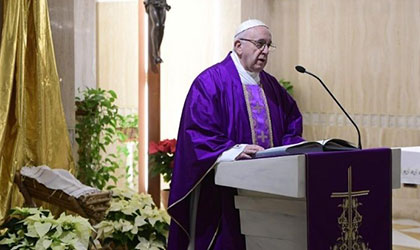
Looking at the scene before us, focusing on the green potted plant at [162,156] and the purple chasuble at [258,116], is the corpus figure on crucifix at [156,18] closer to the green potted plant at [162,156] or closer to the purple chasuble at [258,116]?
the green potted plant at [162,156]

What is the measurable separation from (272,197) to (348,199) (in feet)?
1.11

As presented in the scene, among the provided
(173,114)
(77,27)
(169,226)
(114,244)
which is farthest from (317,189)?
(173,114)

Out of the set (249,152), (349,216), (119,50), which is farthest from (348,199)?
(119,50)

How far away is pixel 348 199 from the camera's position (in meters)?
3.09

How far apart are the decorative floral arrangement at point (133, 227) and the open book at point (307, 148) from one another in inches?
48.3

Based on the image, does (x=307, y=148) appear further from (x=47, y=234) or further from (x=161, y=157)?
(x=161, y=157)

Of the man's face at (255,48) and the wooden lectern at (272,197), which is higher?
the man's face at (255,48)

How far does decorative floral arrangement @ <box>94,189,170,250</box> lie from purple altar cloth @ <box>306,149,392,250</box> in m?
1.41

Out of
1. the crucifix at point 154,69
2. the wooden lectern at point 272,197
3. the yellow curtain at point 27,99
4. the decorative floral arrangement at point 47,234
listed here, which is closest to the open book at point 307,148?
the wooden lectern at point 272,197

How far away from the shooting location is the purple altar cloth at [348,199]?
2979 mm

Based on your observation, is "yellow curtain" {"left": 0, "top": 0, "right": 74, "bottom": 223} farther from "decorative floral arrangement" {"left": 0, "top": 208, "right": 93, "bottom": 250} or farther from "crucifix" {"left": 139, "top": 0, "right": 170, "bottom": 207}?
"crucifix" {"left": 139, "top": 0, "right": 170, "bottom": 207}

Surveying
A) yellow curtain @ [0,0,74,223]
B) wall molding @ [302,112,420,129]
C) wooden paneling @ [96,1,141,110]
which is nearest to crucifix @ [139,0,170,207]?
wooden paneling @ [96,1,141,110]

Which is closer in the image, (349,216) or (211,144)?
(349,216)

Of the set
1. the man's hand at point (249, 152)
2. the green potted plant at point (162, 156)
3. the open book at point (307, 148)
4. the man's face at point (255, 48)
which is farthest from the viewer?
the green potted plant at point (162, 156)
